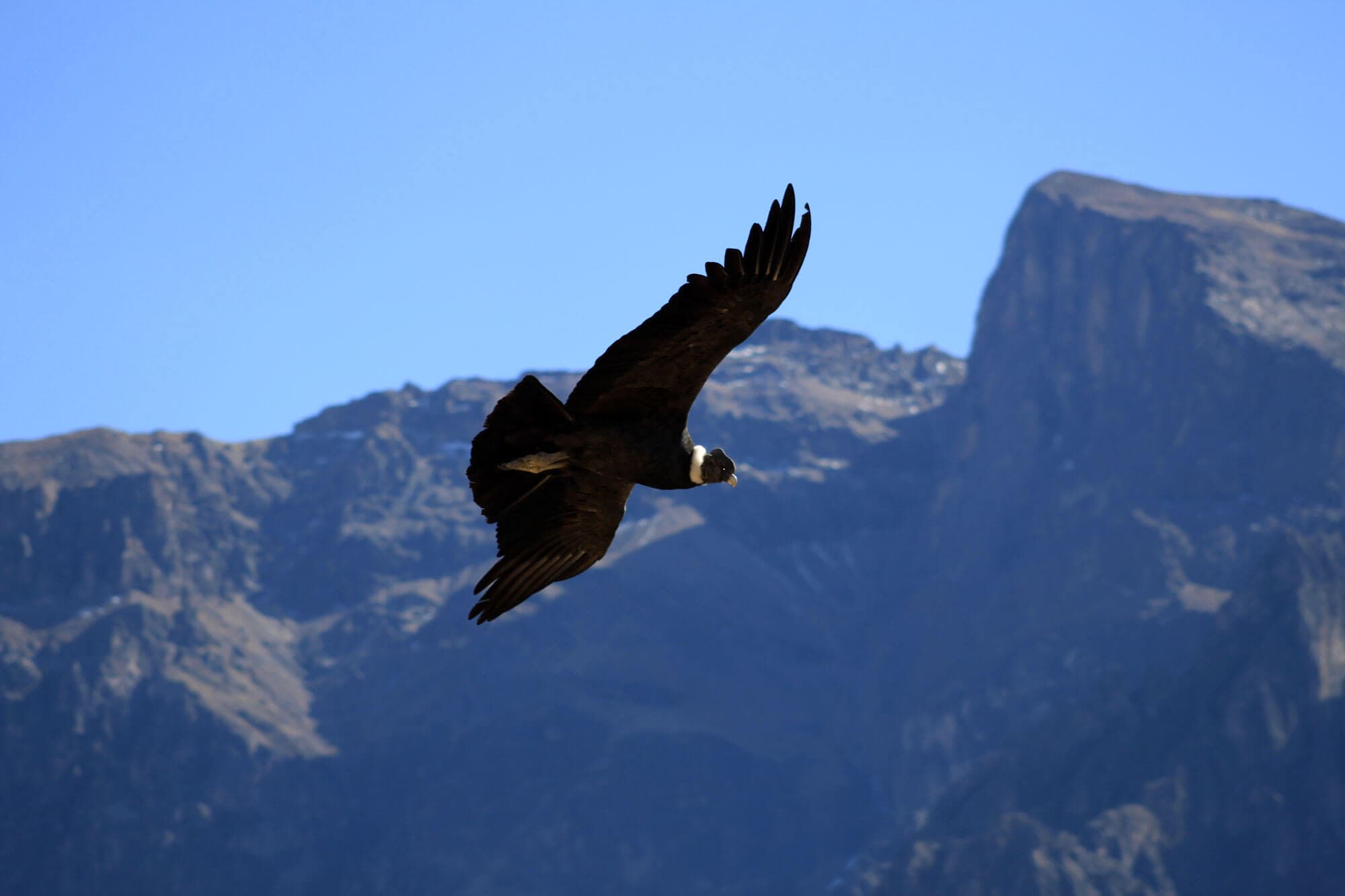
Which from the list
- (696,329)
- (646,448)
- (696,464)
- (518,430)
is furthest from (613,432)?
(696,329)

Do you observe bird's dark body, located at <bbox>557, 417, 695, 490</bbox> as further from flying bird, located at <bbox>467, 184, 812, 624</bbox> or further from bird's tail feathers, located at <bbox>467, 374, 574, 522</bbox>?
bird's tail feathers, located at <bbox>467, 374, 574, 522</bbox>

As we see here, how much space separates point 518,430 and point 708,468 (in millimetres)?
2599

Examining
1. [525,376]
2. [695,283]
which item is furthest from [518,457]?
[695,283]

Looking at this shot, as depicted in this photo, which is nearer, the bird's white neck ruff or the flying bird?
the flying bird

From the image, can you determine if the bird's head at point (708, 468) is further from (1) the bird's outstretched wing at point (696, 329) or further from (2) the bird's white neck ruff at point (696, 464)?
(1) the bird's outstretched wing at point (696, 329)

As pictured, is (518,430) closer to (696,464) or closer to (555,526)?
(696,464)

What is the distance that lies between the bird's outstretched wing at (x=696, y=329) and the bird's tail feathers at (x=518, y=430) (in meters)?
0.35

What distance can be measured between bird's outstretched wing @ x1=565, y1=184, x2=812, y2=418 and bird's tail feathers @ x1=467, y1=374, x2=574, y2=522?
35cm

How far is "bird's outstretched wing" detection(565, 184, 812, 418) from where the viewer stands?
845 inches

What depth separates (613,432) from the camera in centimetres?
2358

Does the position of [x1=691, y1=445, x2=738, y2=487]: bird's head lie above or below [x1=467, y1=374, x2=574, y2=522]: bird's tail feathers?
below

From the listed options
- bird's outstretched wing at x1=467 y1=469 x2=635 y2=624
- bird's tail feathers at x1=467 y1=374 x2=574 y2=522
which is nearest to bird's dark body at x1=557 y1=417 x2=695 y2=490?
bird's tail feathers at x1=467 y1=374 x2=574 y2=522

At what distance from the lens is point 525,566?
2467cm

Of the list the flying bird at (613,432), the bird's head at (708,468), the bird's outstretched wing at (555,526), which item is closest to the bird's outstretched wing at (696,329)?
the flying bird at (613,432)
